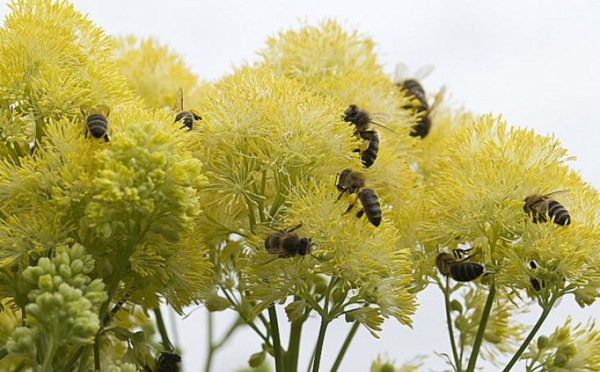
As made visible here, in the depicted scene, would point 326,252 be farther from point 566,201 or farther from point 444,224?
point 566,201

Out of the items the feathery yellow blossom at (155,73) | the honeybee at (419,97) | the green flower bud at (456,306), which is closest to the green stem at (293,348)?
the green flower bud at (456,306)

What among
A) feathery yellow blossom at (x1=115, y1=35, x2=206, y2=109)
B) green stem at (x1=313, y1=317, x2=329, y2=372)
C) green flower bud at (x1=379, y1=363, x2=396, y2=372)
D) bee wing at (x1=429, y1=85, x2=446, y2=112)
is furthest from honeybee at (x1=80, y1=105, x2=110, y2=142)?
bee wing at (x1=429, y1=85, x2=446, y2=112)

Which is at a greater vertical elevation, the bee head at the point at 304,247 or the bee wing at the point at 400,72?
the bee wing at the point at 400,72

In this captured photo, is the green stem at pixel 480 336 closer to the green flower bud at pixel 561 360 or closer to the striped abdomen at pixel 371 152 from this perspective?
the green flower bud at pixel 561 360

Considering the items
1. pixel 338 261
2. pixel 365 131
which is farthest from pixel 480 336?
pixel 365 131

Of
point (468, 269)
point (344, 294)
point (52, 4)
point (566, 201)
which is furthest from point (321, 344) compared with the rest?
point (52, 4)
